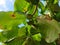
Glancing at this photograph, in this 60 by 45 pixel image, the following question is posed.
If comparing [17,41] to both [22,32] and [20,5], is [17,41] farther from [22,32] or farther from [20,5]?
[20,5]

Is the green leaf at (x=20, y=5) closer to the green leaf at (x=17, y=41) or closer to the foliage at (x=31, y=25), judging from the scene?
the foliage at (x=31, y=25)

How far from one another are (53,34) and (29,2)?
0.16 m

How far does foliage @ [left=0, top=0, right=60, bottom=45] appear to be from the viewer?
1.66 feet

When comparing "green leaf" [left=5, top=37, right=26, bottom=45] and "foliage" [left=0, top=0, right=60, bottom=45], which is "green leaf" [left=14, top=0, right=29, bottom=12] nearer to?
"foliage" [left=0, top=0, right=60, bottom=45]

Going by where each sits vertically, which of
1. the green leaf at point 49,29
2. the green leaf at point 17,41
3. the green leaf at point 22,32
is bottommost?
the green leaf at point 17,41

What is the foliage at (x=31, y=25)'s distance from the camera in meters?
0.51

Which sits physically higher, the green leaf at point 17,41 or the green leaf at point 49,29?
the green leaf at point 49,29

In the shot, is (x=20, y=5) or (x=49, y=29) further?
(x=20, y=5)

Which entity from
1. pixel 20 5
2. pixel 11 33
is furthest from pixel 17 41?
pixel 20 5

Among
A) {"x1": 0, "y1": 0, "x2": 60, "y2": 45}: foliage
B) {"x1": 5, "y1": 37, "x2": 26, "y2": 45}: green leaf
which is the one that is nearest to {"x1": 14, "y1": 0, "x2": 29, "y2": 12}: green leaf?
{"x1": 0, "y1": 0, "x2": 60, "y2": 45}: foliage

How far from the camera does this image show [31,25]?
57cm

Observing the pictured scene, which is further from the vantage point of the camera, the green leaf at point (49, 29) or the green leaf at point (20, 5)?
the green leaf at point (20, 5)

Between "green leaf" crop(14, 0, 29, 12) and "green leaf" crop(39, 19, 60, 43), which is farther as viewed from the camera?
"green leaf" crop(14, 0, 29, 12)

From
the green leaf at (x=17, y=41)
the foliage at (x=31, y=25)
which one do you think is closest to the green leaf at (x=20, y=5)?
the foliage at (x=31, y=25)
